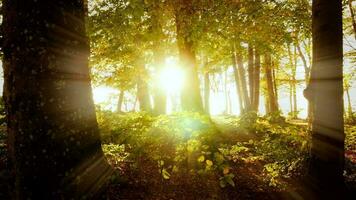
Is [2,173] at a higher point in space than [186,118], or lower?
lower

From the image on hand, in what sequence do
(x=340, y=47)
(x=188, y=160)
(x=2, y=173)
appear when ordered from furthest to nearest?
(x=188, y=160), (x=340, y=47), (x=2, y=173)

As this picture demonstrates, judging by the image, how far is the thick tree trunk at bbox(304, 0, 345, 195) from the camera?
629 centimetres

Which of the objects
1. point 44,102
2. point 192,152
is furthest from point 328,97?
point 44,102

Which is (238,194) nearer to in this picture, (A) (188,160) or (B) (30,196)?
(A) (188,160)

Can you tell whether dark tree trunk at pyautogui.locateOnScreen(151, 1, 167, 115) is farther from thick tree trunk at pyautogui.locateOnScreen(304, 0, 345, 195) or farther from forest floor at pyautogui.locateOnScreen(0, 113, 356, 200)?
thick tree trunk at pyautogui.locateOnScreen(304, 0, 345, 195)

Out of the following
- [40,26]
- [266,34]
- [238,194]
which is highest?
[266,34]

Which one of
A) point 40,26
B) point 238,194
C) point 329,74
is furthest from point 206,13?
point 40,26

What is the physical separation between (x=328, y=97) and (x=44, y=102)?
549 cm

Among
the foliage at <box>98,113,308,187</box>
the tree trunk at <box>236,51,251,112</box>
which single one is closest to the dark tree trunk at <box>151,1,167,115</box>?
the foliage at <box>98,113,308,187</box>

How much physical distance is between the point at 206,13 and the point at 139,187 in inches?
191

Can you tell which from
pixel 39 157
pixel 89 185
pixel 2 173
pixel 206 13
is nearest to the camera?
pixel 39 157

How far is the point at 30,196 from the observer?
3229 millimetres

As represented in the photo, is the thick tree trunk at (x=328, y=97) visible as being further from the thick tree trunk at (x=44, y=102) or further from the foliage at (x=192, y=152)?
the thick tree trunk at (x=44, y=102)

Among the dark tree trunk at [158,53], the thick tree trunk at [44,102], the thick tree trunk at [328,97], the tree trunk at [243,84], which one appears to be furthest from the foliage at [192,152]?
the tree trunk at [243,84]
